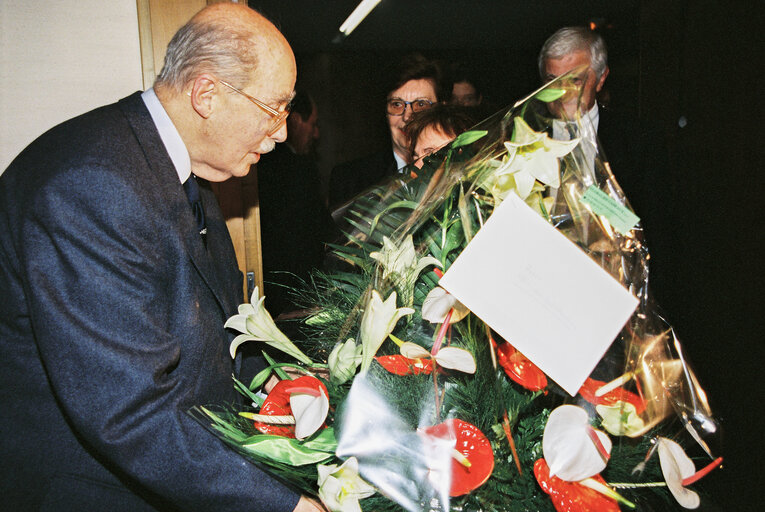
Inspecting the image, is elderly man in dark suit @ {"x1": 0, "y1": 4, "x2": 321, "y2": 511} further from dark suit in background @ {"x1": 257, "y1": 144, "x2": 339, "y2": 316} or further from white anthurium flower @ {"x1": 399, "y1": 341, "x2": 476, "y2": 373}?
dark suit in background @ {"x1": 257, "y1": 144, "x2": 339, "y2": 316}

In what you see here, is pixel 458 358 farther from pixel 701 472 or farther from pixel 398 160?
pixel 398 160

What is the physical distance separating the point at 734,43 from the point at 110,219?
2787mm

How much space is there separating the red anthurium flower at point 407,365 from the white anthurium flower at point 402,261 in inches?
4.7

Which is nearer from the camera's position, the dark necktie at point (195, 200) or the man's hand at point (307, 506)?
the man's hand at point (307, 506)

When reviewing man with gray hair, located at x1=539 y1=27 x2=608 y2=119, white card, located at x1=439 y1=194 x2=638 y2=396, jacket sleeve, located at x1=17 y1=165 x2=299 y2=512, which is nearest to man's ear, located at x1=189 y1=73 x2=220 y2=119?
jacket sleeve, located at x1=17 y1=165 x2=299 y2=512

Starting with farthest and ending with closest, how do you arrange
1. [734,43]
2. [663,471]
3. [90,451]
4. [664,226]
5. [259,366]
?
[734,43], [664,226], [259,366], [90,451], [663,471]

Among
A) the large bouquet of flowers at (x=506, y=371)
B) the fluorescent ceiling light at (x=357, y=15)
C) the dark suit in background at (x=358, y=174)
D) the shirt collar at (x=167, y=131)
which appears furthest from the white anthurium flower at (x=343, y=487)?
the fluorescent ceiling light at (x=357, y=15)

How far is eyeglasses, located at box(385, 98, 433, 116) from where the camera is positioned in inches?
81.6

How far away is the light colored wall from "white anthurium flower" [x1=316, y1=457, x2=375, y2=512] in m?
1.46

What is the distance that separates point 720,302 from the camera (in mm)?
2568

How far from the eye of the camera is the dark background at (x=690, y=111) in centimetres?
241

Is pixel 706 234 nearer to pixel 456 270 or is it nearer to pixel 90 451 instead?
pixel 456 270

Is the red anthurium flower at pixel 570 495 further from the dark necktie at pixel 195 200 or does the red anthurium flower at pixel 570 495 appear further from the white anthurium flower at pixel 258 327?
the dark necktie at pixel 195 200

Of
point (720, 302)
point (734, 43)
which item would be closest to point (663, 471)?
point (720, 302)
